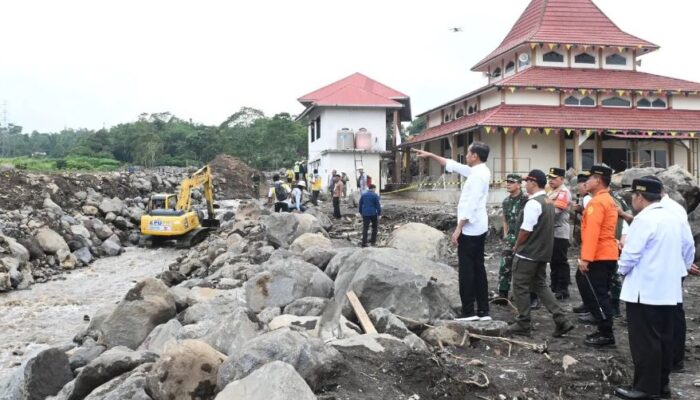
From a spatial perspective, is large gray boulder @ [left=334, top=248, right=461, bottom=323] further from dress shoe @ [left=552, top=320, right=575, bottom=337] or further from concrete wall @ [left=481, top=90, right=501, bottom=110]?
concrete wall @ [left=481, top=90, right=501, bottom=110]

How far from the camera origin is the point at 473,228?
20.3 ft

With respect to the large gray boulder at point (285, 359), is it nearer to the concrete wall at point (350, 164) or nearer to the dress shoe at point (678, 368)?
the dress shoe at point (678, 368)

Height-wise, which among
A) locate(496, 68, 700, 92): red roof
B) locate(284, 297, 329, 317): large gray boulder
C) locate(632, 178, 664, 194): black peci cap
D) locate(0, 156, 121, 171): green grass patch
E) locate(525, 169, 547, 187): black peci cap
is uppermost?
locate(496, 68, 700, 92): red roof

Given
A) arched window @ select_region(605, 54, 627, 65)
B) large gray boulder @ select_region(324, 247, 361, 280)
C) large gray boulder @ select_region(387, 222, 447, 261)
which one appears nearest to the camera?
large gray boulder @ select_region(324, 247, 361, 280)

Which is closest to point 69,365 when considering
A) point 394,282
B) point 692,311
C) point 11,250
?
point 394,282

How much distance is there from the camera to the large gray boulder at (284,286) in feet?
24.9

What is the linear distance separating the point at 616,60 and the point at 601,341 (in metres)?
24.0

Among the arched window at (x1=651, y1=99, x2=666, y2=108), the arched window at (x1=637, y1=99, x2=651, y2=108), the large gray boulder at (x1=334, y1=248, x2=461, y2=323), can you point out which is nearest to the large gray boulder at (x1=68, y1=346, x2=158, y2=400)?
the large gray boulder at (x1=334, y1=248, x2=461, y2=323)

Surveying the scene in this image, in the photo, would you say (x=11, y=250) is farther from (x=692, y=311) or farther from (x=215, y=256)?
(x=692, y=311)

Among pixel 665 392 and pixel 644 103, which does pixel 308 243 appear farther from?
pixel 644 103

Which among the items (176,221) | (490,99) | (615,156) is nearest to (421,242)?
(176,221)

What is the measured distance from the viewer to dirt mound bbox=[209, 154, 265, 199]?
37062 mm

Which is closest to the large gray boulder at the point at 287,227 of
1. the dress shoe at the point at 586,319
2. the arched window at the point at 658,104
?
the dress shoe at the point at 586,319

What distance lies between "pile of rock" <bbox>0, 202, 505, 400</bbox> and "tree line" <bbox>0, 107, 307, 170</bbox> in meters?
39.1
